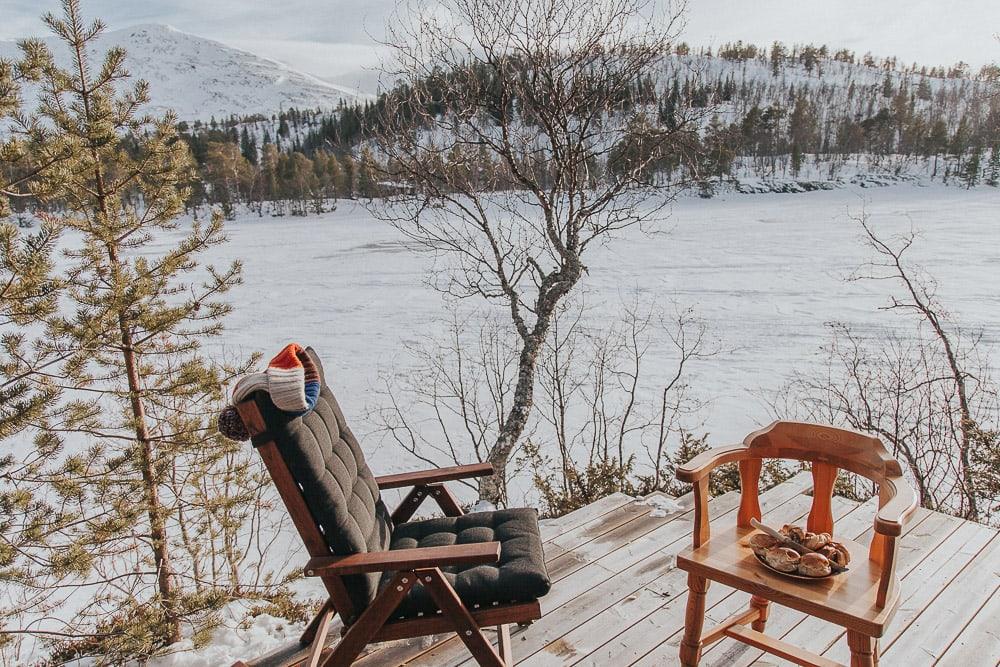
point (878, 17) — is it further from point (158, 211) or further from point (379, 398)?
point (379, 398)

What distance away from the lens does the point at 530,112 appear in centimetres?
524

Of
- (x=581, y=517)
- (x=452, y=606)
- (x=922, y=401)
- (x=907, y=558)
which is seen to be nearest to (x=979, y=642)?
(x=907, y=558)

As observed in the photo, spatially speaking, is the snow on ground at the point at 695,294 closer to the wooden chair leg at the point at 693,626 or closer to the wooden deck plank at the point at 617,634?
the wooden deck plank at the point at 617,634

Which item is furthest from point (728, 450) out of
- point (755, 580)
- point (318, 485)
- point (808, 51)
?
point (808, 51)

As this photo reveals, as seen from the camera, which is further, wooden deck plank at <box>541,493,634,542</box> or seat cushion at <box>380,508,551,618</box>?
wooden deck plank at <box>541,493,634,542</box>

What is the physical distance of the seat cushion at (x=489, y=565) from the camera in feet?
5.56

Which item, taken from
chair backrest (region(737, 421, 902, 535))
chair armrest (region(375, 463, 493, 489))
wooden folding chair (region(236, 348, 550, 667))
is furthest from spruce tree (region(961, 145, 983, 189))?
wooden folding chair (region(236, 348, 550, 667))

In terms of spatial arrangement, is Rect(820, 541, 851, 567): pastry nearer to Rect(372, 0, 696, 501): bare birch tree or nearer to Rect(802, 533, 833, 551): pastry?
Rect(802, 533, 833, 551): pastry

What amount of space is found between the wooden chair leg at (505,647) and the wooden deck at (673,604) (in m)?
0.13

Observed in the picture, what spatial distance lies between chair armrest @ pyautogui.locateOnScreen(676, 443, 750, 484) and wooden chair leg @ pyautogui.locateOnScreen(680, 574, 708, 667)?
1.05ft

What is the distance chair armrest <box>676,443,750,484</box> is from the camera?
70.7 inches

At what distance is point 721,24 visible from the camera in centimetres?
517

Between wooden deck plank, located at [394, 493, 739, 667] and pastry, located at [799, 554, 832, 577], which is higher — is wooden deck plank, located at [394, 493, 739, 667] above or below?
below

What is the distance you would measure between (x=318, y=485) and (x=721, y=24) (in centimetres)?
537
